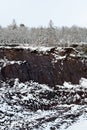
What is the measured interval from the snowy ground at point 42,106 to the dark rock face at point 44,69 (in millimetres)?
1139

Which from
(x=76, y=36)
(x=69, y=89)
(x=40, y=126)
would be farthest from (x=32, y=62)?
(x=76, y=36)

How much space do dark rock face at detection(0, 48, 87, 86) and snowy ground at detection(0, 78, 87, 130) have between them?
1139 mm

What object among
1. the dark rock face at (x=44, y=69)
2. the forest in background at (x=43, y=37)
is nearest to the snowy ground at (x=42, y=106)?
the dark rock face at (x=44, y=69)

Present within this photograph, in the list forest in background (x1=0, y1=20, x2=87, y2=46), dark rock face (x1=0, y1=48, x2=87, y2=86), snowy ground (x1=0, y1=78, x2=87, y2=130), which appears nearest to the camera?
snowy ground (x1=0, y1=78, x2=87, y2=130)

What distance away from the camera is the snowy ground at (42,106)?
25.2 m

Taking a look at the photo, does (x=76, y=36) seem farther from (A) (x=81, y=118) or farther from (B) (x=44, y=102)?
(A) (x=81, y=118)

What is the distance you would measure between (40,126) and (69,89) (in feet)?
38.3

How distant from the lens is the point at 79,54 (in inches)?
1644

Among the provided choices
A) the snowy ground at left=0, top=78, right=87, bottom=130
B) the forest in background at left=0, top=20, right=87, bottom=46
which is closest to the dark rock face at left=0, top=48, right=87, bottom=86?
the snowy ground at left=0, top=78, right=87, bottom=130

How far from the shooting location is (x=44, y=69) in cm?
3981

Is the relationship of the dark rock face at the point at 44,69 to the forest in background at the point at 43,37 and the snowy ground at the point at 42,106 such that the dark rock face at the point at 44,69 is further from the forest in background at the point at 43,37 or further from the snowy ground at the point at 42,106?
the forest in background at the point at 43,37

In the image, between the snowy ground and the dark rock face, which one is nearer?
the snowy ground

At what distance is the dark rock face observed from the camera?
38531 millimetres

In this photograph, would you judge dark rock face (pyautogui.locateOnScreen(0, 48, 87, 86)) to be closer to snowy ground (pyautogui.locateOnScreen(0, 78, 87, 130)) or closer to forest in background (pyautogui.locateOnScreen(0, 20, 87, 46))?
snowy ground (pyautogui.locateOnScreen(0, 78, 87, 130))
